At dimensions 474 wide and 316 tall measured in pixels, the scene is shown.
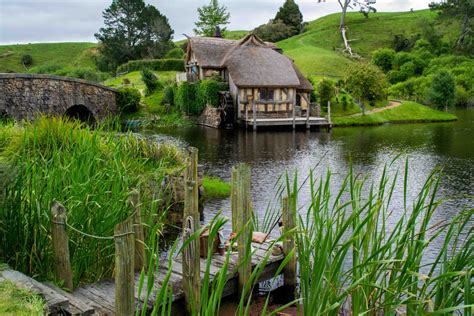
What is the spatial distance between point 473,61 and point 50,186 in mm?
69933

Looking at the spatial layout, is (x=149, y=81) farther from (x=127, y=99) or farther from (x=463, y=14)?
(x=463, y=14)

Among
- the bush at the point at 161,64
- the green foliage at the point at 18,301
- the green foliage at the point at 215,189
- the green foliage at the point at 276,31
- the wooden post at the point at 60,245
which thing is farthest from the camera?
the green foliage at the point at 276,31

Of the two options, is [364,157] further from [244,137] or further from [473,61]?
[473,61]

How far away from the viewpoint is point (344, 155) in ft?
74.4

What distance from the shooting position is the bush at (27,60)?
239 feet

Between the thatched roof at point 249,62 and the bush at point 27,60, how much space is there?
43.0 meters

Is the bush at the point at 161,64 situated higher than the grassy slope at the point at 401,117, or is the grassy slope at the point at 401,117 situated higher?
the bush at the point at 161,64

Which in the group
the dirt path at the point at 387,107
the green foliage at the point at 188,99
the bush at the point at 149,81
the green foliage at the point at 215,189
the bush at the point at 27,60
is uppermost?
the bush at the point at 27,60

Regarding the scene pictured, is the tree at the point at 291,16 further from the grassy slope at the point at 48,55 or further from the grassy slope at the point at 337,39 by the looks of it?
the grassy slope at the point at 48,55

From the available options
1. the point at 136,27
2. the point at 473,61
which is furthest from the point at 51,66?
the point at 473,61

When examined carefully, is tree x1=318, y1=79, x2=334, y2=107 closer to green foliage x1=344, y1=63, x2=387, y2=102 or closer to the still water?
green foliage x1=344, y1=63, x2=387, y2=102

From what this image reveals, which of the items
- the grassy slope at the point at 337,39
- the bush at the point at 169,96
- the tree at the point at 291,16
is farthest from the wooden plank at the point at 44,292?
the tree at the point at 291,16

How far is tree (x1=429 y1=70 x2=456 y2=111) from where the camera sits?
151 ft

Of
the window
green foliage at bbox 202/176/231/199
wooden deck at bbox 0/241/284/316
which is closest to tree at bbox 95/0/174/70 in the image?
the window
